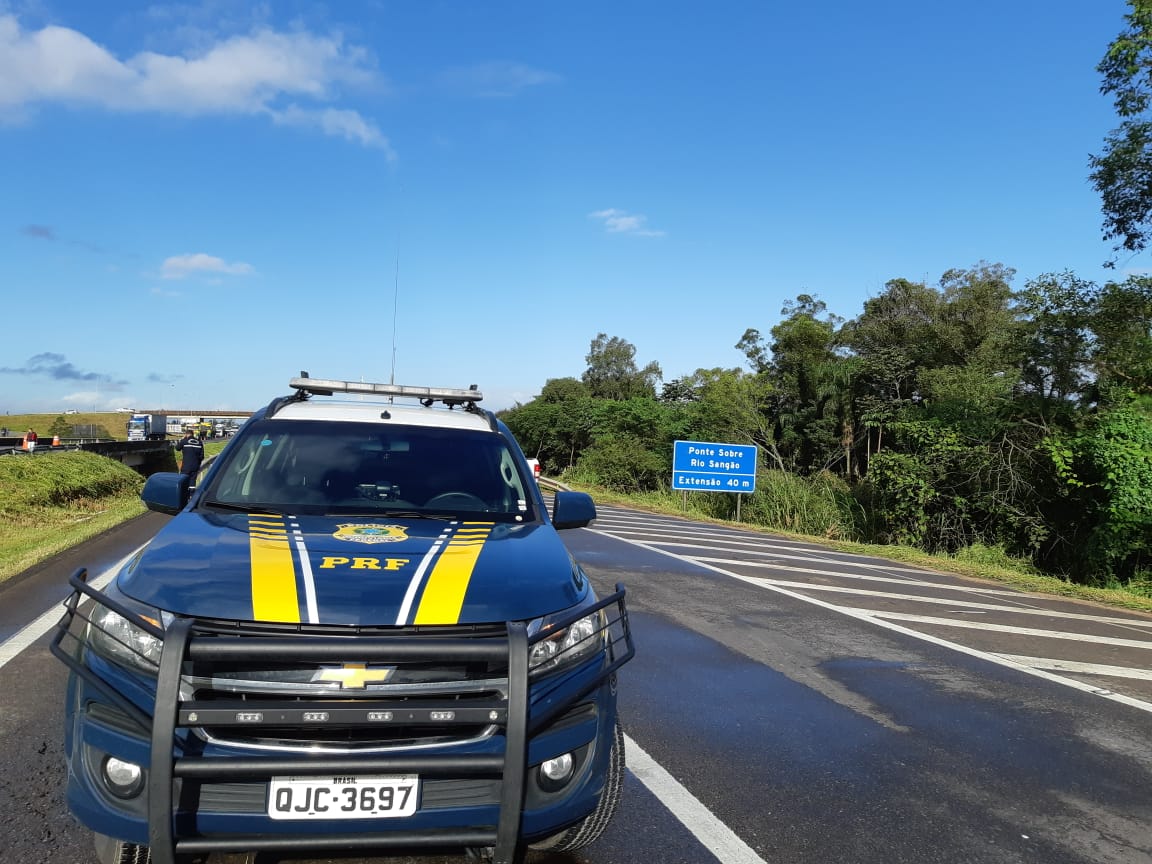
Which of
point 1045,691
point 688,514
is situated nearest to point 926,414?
point 688,514

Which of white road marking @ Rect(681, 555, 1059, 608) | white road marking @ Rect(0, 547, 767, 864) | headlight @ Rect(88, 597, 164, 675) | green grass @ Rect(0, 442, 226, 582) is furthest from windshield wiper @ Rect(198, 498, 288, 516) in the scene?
white road marking @ Rect(681, 555, 1059, 608)

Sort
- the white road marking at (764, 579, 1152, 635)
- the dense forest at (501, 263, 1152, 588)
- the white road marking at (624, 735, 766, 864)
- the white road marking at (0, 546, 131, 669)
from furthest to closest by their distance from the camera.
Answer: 1. the dense forest at (501, 263, 1152, 588)
2. the white road marking at (764, 579, 1152, 635)
3. the white road marking at (0, 546, 131, 669)
4. the white road marking at (624, 735, 766, 864)

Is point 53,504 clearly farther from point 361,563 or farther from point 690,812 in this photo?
point 690,812

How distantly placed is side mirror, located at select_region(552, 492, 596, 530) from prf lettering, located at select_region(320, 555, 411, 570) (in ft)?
4.59

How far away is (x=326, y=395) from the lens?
5891mm

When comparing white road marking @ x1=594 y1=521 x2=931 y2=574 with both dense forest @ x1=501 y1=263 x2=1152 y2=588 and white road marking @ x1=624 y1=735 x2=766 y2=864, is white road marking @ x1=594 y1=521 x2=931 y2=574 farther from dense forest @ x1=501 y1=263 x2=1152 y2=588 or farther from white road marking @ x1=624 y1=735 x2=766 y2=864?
white road marking @ x1=624 y1=735 x2=766 y2=864

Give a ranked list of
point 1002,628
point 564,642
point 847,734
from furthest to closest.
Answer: point 1002,628 < point 847,734 < point 564,642

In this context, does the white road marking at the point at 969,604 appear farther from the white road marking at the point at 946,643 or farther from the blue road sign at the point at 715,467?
the blue road sign at the point at 715,467

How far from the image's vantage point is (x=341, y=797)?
2545 millimetres

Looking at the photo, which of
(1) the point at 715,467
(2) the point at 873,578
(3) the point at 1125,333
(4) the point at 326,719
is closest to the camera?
(4) the point at 326,719

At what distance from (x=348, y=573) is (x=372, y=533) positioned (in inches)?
24.0

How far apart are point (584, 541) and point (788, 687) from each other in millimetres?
8578

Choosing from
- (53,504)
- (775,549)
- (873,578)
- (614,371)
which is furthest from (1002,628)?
(614,371)

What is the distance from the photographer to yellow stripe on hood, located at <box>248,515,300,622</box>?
9.04 feet
